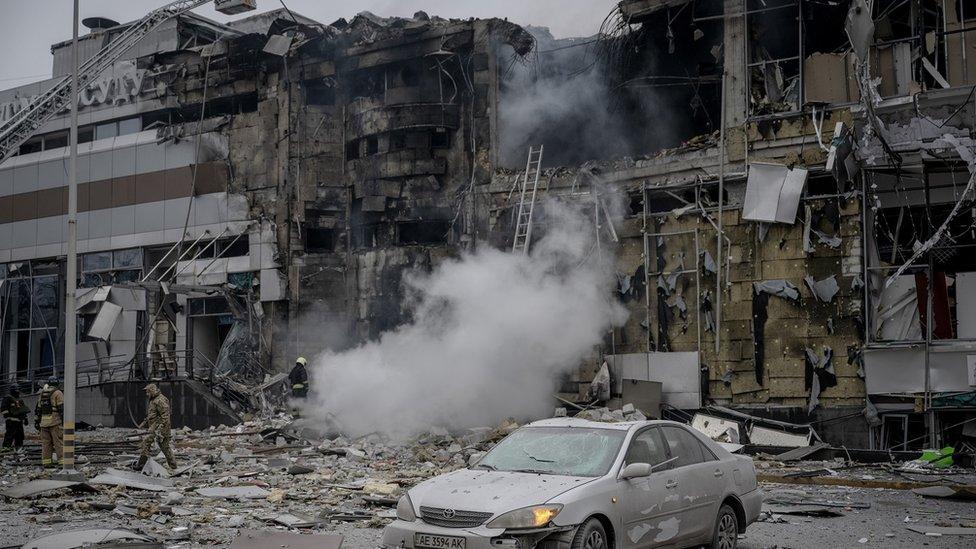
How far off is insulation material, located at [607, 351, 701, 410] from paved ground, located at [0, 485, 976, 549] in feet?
31.1

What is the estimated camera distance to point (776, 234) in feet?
74.2

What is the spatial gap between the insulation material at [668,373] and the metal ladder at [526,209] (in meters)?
3.88

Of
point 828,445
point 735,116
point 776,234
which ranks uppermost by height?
point 735,116

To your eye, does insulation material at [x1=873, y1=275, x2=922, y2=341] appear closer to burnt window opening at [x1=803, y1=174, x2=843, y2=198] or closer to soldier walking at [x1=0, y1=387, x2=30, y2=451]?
burnt window opening at [x1=803, y1=174, x2=843, y2=198]

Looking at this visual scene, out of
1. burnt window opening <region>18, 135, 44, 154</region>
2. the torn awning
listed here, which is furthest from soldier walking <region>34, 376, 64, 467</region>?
burnt window opening <region>18, 135, 44, 154</region>

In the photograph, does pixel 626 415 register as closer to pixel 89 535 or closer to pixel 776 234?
pixel 776 234

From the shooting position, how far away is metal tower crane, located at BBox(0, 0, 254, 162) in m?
34.3

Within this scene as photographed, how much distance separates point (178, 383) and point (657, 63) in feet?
53.4

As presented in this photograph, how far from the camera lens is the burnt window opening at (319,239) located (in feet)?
106

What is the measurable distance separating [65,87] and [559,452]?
32112mm

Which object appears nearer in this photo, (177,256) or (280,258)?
(280,258)

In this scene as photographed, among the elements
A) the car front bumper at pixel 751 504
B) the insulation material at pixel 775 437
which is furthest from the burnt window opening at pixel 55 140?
the car front bumper at pixel 751 504

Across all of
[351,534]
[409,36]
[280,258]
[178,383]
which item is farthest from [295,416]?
[351,534]

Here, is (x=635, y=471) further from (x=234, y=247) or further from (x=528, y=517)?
(x=234, y=247)
